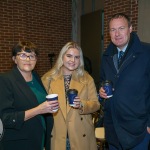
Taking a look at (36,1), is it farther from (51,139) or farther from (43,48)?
(51,139)

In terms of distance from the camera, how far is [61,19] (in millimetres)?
7281

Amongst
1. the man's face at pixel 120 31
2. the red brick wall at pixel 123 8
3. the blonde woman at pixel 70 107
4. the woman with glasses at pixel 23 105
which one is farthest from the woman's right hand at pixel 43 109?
the red brick wall at pixel 123 8

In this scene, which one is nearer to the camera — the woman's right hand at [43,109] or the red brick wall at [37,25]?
the woman's right hand at [43,109]

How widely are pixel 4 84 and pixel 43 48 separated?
5014 millimetres

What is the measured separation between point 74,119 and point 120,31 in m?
1.02

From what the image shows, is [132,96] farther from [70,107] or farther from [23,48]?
[23,48]

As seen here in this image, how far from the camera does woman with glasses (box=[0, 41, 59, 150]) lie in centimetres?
189

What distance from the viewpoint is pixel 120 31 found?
6.91ft

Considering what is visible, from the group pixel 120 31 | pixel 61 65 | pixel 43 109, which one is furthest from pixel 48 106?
pixel 120 31

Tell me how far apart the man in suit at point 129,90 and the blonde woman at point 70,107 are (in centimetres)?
31

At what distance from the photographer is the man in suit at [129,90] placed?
2025mm

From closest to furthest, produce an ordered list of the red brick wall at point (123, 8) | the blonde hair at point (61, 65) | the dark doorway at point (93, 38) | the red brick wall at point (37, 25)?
the blonde hair at point (61, 65) < the red brick wall at point (123, 8) < the red brick wall at point (37, 25) < the dark doorway at point (93, 38)

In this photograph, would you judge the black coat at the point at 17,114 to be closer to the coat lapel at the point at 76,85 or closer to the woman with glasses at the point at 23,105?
the woman with glasses at the point at 23,105

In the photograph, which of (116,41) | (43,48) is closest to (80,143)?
(116,41)
